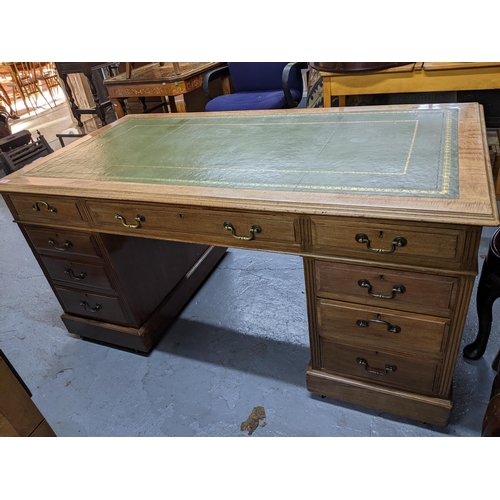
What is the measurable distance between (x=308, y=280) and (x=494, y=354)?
3.12 feet

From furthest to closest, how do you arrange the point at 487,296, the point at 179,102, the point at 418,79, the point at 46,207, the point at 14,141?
the point at 14,141 < the point at 179,102 < the point at 418,79 < the point at 46,207 < the point at 487,296

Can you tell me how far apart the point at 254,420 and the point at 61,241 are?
1.07 m

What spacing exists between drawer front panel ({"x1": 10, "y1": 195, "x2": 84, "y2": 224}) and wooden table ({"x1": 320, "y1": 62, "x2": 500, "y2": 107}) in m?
1.88

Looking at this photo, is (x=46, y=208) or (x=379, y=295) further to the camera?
(x=46, y=208)

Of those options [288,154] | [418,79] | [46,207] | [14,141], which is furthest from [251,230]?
[14,141]

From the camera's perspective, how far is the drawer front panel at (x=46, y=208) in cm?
151

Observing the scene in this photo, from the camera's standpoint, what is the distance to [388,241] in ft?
3.52

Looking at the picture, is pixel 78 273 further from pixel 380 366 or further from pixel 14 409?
pixel 380 366

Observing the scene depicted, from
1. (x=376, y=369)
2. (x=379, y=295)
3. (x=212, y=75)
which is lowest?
(x=376, y=369)

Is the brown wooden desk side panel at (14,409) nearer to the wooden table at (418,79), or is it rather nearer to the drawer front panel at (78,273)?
the drawer front panel at (78,273)

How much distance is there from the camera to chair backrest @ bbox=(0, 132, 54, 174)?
3.59 metres

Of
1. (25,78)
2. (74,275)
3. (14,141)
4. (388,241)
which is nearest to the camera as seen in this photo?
(388,241)

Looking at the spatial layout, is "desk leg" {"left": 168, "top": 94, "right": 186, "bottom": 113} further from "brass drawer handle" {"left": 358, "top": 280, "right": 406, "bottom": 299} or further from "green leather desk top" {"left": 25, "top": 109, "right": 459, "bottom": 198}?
"brass drawer handle" {"left": 358, "top": 280, "right": 406, "bottom": 299}

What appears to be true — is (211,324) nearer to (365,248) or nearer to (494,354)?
(365,248)
